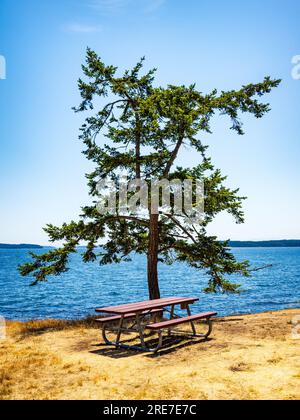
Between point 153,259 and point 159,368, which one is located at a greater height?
point 153,259

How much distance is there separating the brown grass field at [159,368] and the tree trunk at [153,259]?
4.27 meters

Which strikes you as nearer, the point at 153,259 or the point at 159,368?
the point at 159,368

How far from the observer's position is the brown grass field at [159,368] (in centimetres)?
597

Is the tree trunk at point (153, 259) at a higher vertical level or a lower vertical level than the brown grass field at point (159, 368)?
higher

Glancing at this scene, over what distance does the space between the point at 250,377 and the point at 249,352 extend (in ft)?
6.26

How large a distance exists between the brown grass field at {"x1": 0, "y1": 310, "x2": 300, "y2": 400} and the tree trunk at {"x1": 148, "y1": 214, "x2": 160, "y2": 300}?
4270 mm

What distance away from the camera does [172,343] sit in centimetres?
990

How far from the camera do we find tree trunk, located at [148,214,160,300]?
1508cm

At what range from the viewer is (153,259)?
15055mm

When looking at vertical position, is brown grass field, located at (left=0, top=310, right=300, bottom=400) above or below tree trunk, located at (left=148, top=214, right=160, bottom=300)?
below

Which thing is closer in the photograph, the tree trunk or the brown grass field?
the brown grass field

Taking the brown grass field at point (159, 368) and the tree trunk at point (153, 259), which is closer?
the brown grass field at point (159, 368)

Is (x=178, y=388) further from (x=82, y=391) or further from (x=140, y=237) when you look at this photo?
(x=140, y=237)

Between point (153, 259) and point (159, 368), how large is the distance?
768cm
